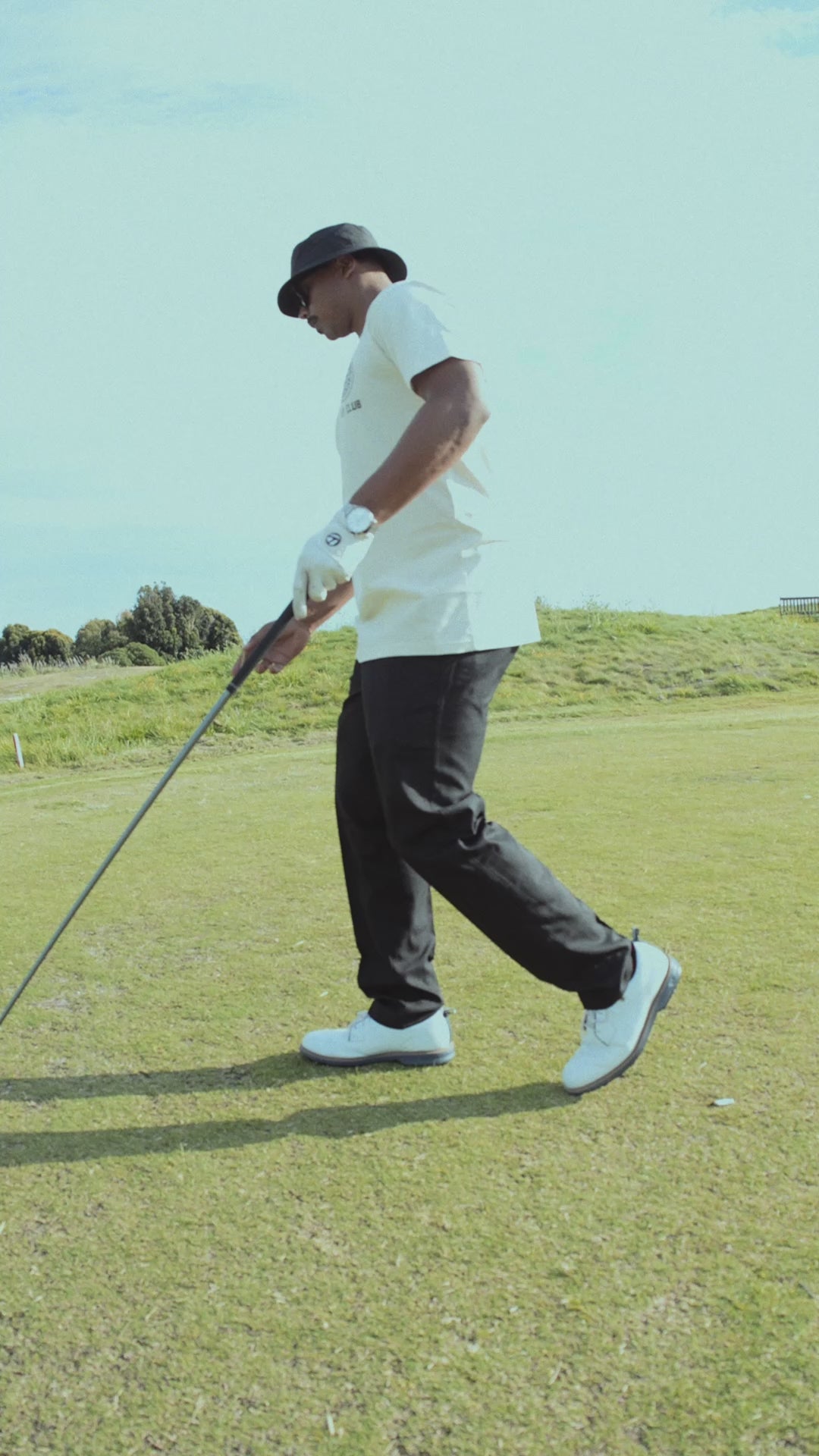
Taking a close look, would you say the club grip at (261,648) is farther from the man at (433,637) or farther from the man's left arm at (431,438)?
the man's left arm at (431,438)

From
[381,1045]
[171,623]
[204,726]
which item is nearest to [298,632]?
[204,726]

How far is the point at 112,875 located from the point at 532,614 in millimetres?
2872

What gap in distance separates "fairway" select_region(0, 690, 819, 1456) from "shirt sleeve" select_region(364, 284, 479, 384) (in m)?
1.58

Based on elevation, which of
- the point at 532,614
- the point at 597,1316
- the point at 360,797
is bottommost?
the point at 597,1316

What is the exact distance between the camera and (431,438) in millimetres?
2635

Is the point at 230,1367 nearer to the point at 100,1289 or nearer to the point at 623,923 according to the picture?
the point at 100,1289

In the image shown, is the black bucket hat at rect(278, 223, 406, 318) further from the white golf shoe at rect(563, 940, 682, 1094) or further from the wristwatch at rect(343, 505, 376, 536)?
the white golf shoe at rect(563, 940, 682, 1094)

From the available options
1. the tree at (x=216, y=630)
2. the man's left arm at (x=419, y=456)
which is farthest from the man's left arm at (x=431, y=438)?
the tree at (x=216, y=630)

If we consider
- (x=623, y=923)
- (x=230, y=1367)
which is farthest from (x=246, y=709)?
(x=230, y=1367)

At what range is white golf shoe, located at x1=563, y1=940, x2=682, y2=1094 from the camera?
2.67 meters

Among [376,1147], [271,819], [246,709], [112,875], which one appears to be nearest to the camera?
[376,1147]

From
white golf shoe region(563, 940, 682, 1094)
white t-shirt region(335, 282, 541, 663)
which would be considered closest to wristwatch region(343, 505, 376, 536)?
white t-shirt region(335, 282, 541, 663)

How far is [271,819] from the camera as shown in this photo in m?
6.58

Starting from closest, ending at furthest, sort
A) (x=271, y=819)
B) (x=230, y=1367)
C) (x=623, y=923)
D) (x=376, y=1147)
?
1. (x=230, y=1367)
2. (x=376, y=1147)
3. (x=623, y=923)
4. (x=271, y=819)
